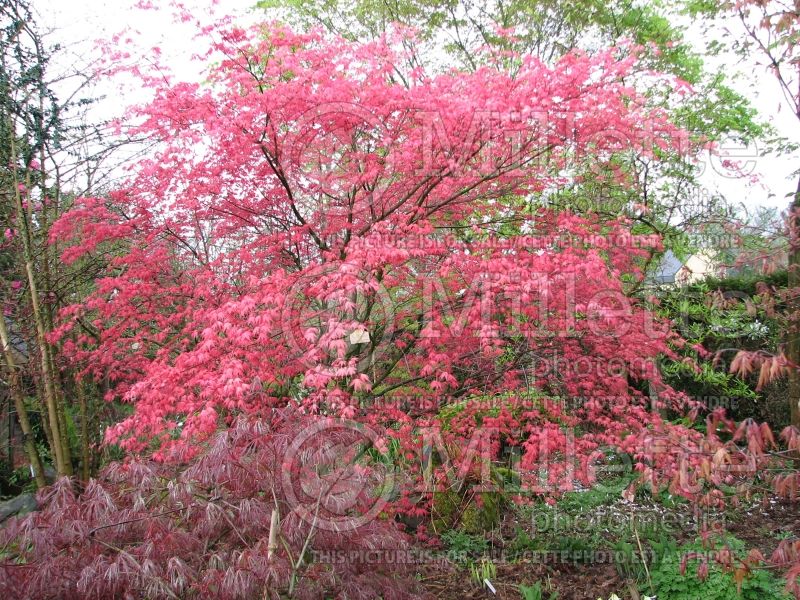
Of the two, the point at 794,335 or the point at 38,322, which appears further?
the point at 38,322

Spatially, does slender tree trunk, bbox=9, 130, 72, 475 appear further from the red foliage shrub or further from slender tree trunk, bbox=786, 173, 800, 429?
slender tree trunk, bbox=786, 173, 800, 429

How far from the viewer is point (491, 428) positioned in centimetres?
514

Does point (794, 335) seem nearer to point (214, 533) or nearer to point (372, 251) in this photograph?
point (372, 251)

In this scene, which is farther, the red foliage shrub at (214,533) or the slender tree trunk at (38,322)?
the slender tree trunk at (38,322)

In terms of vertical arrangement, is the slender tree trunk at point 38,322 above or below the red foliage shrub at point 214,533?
above

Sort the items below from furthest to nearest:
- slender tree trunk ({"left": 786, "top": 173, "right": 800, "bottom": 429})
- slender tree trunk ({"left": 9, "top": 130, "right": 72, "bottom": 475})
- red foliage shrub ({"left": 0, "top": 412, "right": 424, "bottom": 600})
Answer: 1. slender tree trunk ({"left": 9, "top": 130, "right": 72, "bottom": 475})
2. slender tree trunk ({"left": 786, "top": 173, "right": 800, "bottom": 429})
3. red foliage shrub ({"left": 0, "top": 412, "right": 424, "bottom": 600})

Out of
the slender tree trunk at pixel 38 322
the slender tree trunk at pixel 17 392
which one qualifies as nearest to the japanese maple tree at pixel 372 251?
the slender tree trunk at pixel 38 322

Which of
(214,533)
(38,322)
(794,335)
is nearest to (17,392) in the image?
(38,322)

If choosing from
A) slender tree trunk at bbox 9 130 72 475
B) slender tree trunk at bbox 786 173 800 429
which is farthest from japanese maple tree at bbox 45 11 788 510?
slender tree trunk at bbox 786 173 800 429

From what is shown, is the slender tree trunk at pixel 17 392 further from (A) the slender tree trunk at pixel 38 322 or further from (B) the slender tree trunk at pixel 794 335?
(B) the slender tree trunk at pixel 794 335

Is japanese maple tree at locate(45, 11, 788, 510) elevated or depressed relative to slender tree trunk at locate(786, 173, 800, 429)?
elevated

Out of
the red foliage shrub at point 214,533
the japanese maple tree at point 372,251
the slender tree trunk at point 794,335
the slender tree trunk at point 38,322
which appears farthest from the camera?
the slender tree trunk at point 38,322

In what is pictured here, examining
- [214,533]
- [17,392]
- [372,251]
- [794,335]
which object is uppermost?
[372,251]

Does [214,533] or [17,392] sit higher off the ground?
[17,392]
